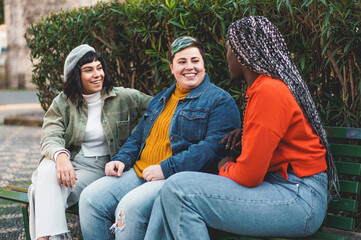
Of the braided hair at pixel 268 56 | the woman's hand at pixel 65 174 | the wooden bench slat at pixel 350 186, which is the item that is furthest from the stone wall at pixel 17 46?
the wooden bench slat at pixel 350 186

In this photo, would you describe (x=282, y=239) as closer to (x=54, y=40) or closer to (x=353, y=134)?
(x=353, y=134)

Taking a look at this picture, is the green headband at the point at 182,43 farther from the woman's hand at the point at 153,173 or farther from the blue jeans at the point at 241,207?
the blue jeans at the point at 241,207

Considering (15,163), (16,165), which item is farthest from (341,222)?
(15,163)

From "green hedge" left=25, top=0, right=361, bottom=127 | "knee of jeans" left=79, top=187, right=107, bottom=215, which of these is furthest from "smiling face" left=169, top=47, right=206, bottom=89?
"knee of jeans" left=79, top=187, right=107, bottom=215

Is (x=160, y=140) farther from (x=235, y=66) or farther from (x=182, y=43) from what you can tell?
(x=235, y=66)

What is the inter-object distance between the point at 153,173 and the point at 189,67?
0.76 m

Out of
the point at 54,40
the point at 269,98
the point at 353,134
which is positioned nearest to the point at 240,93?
the point at 353,134

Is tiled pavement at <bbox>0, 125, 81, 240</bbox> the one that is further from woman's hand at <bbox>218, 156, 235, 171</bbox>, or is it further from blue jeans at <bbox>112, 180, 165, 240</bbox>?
woman's hand at <bbox>218, 156, 235, 171</bbox>

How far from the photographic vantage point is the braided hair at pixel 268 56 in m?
2.30

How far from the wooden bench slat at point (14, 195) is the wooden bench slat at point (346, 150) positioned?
2132 millimetres

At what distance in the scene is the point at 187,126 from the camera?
2.89 meters

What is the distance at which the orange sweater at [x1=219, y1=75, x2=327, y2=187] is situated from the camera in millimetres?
2143

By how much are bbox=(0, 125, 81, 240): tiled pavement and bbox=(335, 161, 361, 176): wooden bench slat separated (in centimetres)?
243

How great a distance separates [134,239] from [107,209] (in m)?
0.33
